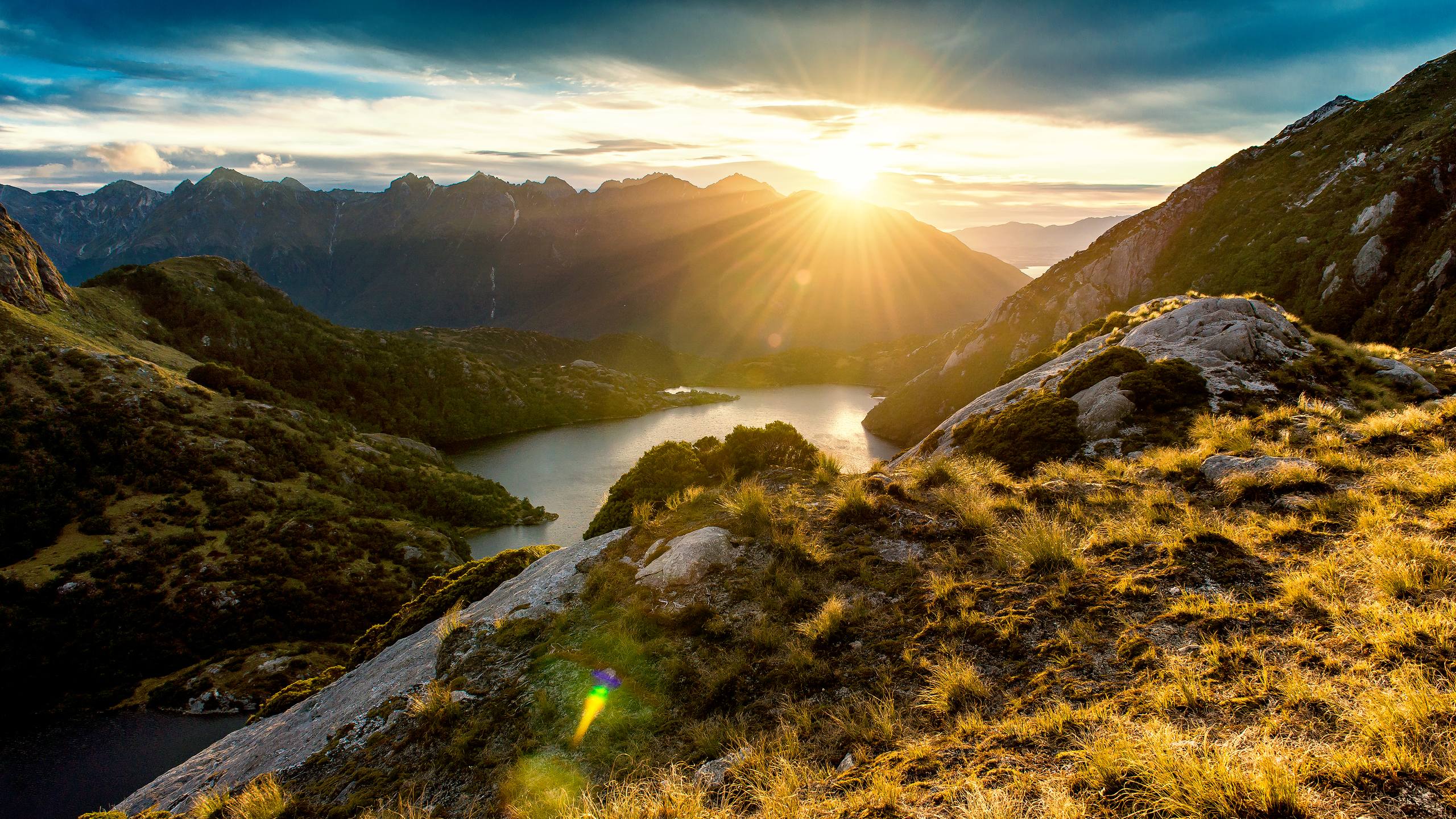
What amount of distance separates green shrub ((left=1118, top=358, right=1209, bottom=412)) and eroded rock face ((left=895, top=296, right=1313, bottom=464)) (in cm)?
38

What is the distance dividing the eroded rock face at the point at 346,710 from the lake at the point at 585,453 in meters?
62.5

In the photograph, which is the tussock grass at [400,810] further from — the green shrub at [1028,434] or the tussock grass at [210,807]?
the green shrub at [1028,434]

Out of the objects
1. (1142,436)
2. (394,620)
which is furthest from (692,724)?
(1142,436)

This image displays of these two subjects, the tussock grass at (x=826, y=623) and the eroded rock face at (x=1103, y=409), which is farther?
the eroded rock face at (x=1103, y=409)

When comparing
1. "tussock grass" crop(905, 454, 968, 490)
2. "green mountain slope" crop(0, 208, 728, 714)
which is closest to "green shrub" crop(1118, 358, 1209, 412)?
"tussock grass" crop(905, 454, 968, 490)

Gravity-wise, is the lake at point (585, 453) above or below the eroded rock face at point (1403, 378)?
below

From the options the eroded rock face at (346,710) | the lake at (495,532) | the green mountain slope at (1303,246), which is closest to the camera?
the eroded rock face at (346,710)

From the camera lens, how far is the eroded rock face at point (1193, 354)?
65.3 feet

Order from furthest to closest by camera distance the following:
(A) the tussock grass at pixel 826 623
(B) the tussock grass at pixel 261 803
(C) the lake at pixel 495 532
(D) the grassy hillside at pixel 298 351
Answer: (D) the grassy hillside at pixel 298 351 → (C) the lake at pixel 495 532 → (A) the tussock grass at pixel 826 623 → (B) the tussock grass at pixel 261 803

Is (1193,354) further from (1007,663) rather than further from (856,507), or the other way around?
(1007,663)

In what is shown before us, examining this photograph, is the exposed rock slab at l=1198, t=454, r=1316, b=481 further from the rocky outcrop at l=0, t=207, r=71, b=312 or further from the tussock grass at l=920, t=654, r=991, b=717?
the rocky outcrop at l=0, t=207, r=71, b=312

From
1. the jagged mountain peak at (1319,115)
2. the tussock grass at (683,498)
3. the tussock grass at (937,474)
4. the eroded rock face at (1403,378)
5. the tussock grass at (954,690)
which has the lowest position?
the tussock grass at (683,498)

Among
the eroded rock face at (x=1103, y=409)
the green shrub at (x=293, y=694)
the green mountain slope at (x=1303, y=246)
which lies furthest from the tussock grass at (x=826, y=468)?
the green mountain slope at (x=1303, y=246)

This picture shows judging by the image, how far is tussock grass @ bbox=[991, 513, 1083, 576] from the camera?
32.3 ft
